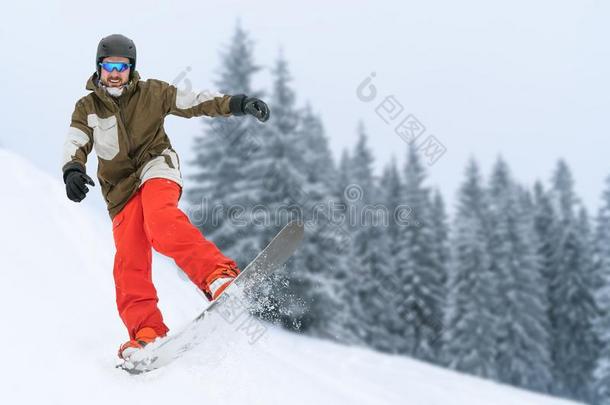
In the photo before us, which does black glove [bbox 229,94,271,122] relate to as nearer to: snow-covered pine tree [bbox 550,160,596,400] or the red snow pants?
the red snow pants

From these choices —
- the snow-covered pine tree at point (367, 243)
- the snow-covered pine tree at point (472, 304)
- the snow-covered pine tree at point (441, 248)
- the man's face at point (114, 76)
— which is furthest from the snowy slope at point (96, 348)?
the snow-covered pine tree at point (441, 248)

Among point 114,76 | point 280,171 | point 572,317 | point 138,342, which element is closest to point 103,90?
point 114,76

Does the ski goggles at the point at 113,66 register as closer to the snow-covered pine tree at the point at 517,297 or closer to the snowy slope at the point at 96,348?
the snowy slope at the point at 96,348

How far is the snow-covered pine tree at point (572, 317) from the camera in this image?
3584 centimetres

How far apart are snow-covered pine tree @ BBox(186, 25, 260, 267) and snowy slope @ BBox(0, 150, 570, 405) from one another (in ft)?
32.8

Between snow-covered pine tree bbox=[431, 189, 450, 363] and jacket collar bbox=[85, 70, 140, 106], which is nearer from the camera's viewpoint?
jacket collar bbox=[85, 70, 140, 106]

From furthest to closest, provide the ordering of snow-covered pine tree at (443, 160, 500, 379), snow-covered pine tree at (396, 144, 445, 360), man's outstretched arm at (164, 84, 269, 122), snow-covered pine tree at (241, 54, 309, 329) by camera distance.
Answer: snow-covered pine tree at (443, 160, 500, 379), snow-covered pine tree at (396, 144, 445, 360), snow-covered pine tree at (241, 54, 309, 329), man's outstretched arm at (164, 84, 269, 122)

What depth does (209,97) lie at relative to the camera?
154 inches

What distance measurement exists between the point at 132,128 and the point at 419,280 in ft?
97.8

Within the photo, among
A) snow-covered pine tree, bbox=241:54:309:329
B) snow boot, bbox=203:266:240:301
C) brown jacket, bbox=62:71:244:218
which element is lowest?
snow boot, bbox=203:266:240:301


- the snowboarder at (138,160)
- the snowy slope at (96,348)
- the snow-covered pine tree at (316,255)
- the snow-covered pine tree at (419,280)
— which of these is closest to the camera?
the snowy slope at (96,348)

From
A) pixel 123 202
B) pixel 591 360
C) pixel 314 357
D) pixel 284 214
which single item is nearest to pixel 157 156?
pixel 123 202

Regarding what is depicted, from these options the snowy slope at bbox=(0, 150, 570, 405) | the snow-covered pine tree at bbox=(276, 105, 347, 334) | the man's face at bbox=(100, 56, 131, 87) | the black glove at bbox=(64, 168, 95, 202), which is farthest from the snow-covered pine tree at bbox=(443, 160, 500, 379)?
the black glove at bbox=(64, 168, 95, 202)

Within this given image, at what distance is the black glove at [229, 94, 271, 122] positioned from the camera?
3709 mm
